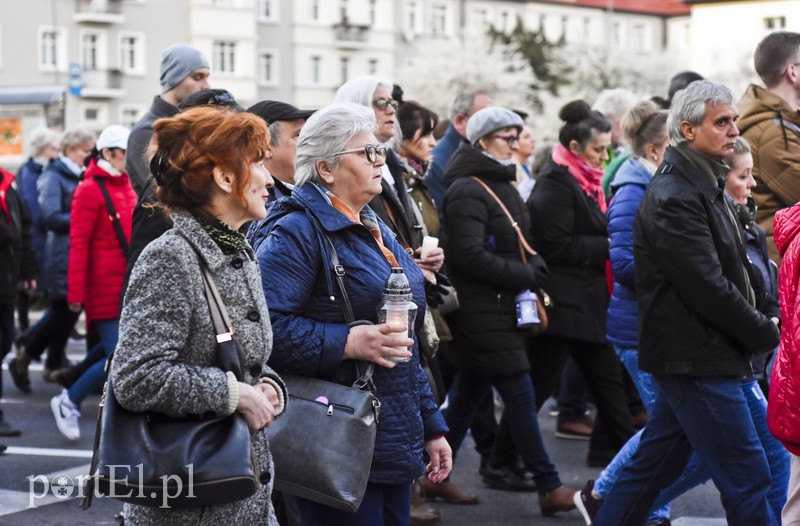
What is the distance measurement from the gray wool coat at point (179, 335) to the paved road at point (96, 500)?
136 inches

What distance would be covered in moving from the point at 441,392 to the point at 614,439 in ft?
5.15

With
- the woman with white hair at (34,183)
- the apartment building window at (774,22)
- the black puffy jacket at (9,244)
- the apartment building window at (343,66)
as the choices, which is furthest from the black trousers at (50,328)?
the apartment building window at (774,22)

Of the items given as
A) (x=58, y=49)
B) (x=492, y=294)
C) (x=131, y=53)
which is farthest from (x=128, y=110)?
(x=492, y=294)

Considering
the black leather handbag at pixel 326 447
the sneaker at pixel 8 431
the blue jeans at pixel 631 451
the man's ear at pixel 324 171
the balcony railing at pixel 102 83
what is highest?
the balcony railing at pixel 102 83

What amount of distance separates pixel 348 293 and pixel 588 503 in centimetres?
249

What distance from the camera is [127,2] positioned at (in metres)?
63.2

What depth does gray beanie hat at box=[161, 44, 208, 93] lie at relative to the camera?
6883 millimetres

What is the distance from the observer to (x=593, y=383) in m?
7.69

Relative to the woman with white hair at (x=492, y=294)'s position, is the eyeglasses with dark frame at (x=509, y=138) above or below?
above

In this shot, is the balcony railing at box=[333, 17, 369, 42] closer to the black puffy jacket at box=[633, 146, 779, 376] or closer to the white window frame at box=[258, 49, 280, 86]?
the white window frame at box=[258, 49, 280, 86]

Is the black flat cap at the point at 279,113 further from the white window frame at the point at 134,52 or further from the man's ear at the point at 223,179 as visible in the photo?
the white window frame at the point at 134,52

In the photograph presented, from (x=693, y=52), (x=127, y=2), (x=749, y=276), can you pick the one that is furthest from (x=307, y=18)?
(x=749, y=276)

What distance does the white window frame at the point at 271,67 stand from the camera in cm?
6881

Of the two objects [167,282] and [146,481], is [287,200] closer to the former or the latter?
[167,282]
